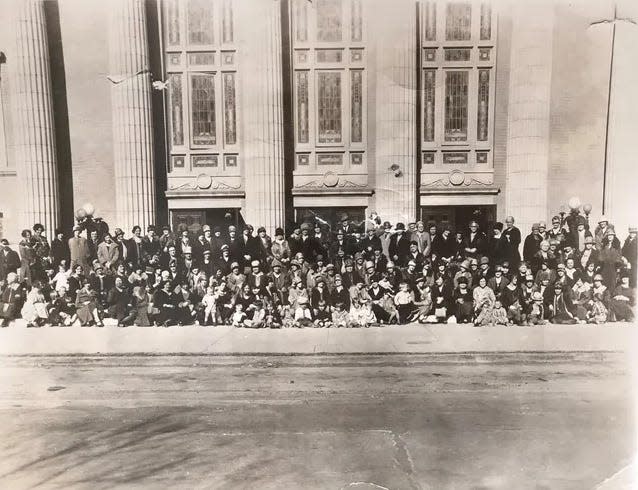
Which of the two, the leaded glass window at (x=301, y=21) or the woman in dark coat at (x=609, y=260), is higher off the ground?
the leaded glass window at (x=301, y=21)

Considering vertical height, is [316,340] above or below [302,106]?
below

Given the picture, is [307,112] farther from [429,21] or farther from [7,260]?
[7,260]

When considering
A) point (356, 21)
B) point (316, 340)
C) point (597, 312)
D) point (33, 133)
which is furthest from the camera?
point (316, 340)

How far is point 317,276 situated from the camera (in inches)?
265

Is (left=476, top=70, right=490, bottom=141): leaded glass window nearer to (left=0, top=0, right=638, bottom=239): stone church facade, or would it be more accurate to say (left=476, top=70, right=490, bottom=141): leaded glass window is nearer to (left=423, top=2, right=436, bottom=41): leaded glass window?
(left=0, top=0, right=638, bottom=239): stone church facade

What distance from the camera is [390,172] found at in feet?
21.6

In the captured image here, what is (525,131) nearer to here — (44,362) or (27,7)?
(27,7)

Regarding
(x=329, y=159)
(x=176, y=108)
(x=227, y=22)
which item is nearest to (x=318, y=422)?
(x=329, y=159)

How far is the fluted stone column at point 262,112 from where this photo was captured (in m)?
6.19


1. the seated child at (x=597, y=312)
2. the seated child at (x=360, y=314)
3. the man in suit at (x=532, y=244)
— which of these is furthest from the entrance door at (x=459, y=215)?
the seated child at (x=597, y=312)

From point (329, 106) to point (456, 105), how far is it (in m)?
1.84

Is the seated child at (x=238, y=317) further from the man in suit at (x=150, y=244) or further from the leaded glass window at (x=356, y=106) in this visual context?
the leaded glass window at (x=356, y=106)

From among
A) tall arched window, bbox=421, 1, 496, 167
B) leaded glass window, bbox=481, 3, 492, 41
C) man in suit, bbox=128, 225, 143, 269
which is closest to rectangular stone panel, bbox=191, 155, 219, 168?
man in suit, bbox=128, 225, 143, 269

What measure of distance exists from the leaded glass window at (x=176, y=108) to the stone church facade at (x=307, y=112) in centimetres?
2
